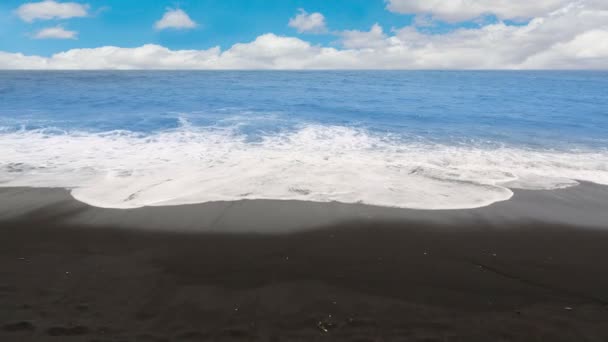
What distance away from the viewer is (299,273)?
4633 mm

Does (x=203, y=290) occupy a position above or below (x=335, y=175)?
below

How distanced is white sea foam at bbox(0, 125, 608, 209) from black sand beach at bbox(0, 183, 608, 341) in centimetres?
84

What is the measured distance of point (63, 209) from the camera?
6.71 metres

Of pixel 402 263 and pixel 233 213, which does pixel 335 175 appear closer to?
pixel 233 213

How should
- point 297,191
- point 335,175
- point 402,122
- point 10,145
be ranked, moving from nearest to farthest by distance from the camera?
point 297,191, point 335,175, point 10,145, point 402,122

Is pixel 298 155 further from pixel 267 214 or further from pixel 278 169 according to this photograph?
pixel 267 214

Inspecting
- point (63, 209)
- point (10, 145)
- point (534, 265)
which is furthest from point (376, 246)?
point (10, 145)

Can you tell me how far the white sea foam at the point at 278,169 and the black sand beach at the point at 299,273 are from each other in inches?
33.3

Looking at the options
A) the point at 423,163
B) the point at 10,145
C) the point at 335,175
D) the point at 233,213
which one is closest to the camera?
the point at 233,213

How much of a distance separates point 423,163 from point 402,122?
1026cm

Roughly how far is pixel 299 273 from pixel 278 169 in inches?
217

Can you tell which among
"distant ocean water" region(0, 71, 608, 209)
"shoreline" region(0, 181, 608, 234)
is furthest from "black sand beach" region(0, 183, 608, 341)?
"distant ocean water" region(0, 71, 608, 209)

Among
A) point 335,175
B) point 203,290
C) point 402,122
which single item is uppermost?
point 402,122

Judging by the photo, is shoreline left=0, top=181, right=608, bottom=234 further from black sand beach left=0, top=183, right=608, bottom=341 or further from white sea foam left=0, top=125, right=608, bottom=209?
white sea foam left=0, top=125, right=608, bottom=209
